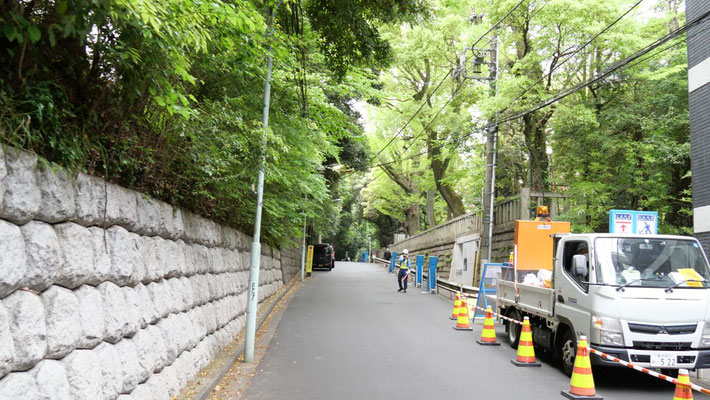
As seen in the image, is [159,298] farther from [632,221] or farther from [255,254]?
[632,221]

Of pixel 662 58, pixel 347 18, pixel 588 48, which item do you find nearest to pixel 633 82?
pixel 662 58

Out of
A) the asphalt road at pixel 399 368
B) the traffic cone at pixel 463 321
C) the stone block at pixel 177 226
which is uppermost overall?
the stone block at pixel 177 226

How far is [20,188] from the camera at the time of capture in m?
3.31

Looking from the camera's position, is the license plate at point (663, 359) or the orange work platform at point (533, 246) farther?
the orange work platform at point (533, 246)

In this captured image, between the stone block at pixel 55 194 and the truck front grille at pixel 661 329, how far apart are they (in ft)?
23.4

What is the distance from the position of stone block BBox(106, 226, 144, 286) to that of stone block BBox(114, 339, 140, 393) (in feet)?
1.89

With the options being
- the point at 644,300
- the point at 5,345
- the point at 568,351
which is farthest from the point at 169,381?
the point at 644,300

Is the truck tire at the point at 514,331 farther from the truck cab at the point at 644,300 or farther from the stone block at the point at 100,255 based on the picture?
the stone block at the point at 100,255

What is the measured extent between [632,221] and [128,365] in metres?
9.12

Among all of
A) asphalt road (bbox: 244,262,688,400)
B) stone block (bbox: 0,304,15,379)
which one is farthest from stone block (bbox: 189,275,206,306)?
stone block (bbox: 0,304,15,379)

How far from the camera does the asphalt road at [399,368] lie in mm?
6805

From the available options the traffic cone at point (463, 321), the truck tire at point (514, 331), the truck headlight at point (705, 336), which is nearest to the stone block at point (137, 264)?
the truck headlight at point (705, 336)

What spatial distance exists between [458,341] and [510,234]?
10.8 m

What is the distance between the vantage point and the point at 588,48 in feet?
60.8
